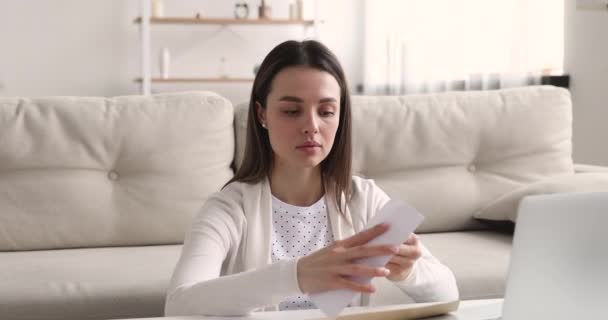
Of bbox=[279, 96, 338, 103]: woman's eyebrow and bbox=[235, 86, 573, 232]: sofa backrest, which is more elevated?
bbox=[279, 96, 338, 103]: woman's eyebrow

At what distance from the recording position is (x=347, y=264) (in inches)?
34.0

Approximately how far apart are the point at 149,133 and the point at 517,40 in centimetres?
271

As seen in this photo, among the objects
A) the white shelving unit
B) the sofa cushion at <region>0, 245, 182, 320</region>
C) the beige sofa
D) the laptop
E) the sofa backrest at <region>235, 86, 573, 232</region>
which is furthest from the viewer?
the white shelving unit

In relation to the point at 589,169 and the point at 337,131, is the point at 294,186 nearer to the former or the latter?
the point at 337,131

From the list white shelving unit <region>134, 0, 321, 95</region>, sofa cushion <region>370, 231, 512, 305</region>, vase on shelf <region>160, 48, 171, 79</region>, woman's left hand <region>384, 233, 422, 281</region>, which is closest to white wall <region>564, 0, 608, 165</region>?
sofa cushion <region>370, 231, 512, 305</region>

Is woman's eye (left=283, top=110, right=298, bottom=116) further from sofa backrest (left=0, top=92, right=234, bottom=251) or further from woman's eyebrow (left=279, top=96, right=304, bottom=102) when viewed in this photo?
sofa backrest (left=0, top=92, right=234, bottom=251)

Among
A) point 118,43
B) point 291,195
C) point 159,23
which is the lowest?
point 291,195

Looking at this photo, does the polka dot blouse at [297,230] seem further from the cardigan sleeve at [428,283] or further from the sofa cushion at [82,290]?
the sofa cushion at [82,290]

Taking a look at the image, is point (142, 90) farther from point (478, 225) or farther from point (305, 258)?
point (305, 258)

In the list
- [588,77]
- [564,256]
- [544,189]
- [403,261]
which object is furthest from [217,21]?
[564,256]

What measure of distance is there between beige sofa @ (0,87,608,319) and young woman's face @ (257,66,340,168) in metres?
0.59

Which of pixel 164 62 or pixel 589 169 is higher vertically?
pixel 164 62

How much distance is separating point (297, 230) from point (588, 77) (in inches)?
111

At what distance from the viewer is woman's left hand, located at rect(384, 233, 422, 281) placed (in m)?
1.07
